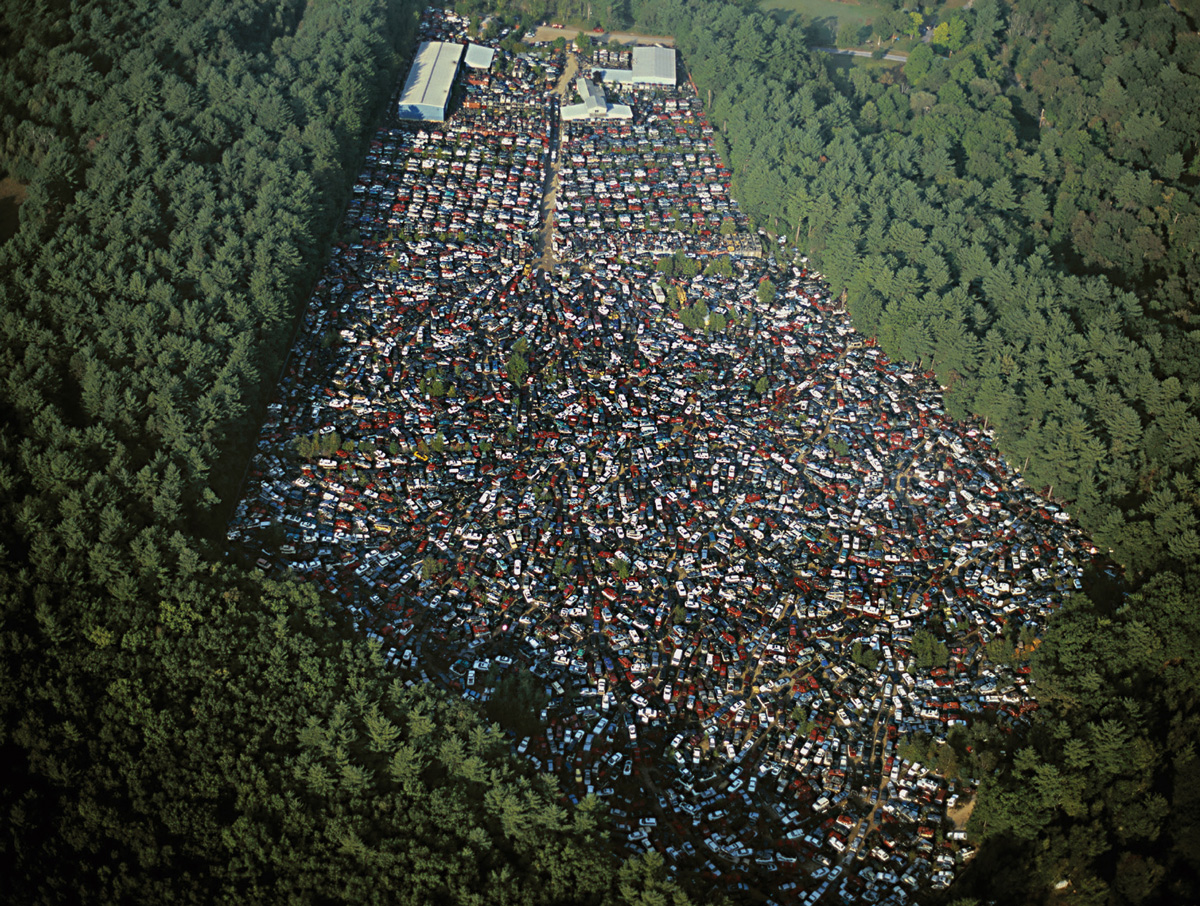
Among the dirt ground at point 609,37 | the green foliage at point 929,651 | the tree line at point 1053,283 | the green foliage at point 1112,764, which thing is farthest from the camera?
the dirt ground at point 609,37

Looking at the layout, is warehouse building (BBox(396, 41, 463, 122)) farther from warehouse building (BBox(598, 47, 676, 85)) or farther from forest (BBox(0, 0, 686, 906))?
forest (BBox(0, 0, 686, 906))

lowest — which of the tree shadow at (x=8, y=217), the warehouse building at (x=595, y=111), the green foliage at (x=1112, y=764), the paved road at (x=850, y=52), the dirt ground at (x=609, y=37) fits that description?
the green foliage at (x=1112, y=764)

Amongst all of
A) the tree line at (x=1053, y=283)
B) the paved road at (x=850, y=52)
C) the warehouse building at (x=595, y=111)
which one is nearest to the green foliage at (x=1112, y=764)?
the tree line at (x=1053, y=283)

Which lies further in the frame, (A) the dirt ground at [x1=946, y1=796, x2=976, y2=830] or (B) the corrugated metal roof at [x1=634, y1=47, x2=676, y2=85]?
(B) the corrugated metal roof at [x1=634, y1=47, x2=676, y2=85]

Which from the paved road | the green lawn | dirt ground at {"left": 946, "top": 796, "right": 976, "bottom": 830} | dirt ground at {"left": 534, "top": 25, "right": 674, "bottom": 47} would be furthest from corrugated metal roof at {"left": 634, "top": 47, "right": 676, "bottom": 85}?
dirt ground at {"left": 946, "top": 796, "right": 976, "bottom": 830}

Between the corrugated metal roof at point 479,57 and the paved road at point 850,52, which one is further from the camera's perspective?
the paved road at point 850,52

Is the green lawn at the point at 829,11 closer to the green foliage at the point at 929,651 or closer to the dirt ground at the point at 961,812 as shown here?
the green foliage at the point at 929,651

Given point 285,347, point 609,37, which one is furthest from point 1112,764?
point 609,37

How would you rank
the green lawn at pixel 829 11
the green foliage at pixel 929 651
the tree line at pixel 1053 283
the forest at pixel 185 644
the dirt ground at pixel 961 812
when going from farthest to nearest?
the green lawn at pixel 829 11 < the green foliage at pixel 929 651 < the dirt ground at pixel 961 812 < the tree line at pixel 1053 283 < the forest at pixel 185 644
